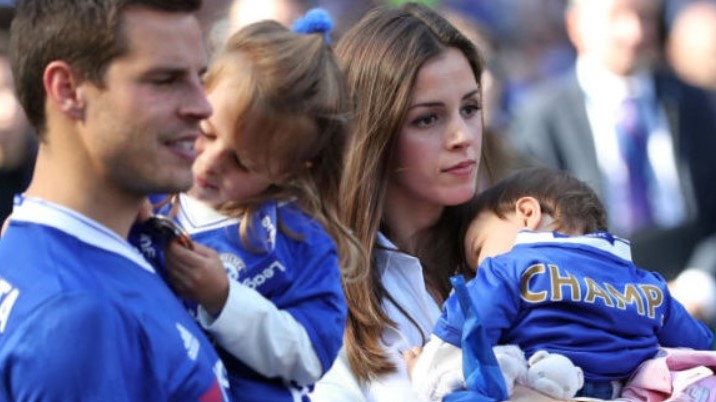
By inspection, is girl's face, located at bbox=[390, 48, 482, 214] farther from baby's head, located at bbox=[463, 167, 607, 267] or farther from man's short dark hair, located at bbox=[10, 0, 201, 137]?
man's short dark hair, located at bbox=[10, 0, 201, 137]

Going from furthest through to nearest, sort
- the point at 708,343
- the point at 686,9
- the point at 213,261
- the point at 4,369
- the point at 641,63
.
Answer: the point at 686,9, the point at 641,63, the point at 708,343, the point at 213,261, the point at 4,369

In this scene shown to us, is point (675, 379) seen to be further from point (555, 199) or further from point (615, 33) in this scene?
point (615, 33)

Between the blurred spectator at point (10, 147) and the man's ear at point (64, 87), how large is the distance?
3.57 m

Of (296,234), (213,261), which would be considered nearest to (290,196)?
(296,234)

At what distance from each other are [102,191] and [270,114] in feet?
1.79

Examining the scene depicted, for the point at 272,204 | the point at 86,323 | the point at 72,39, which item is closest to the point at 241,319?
the point at 272,204

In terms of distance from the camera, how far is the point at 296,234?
357 cm

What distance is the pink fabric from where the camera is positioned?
3863 millimetres

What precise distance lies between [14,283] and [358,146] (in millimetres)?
1540

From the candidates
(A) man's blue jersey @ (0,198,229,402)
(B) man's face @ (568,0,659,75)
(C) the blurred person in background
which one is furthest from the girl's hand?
(C) the blurred person in background

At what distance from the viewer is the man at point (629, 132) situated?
323 inches

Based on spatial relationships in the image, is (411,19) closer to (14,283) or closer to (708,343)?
(708,343)

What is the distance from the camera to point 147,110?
9.87 feet

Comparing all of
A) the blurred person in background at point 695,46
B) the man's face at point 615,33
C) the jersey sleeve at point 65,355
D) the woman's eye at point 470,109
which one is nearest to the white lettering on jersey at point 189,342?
the jersey sleeve at point 65,355
